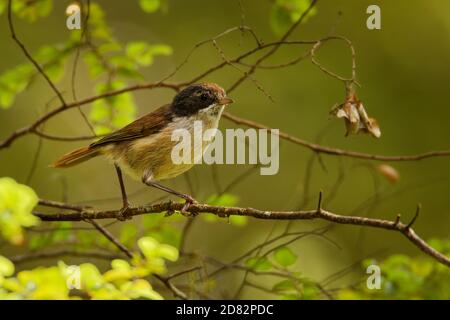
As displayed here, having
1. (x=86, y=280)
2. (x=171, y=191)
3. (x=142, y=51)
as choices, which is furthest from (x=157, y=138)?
(x=86, y=280)

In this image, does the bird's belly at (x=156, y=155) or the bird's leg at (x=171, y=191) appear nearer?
the bird's leg at (x=171, y=191)

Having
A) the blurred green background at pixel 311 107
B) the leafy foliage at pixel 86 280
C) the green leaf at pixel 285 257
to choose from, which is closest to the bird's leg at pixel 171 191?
the green leaf at pixel 285 257

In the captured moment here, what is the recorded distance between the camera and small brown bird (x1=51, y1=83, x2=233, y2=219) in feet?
14.3

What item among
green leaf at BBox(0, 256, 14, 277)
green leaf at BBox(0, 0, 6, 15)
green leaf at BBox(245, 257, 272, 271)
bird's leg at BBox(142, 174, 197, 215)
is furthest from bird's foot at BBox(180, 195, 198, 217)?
green leaf at BBox(0, 0, 6, 15)

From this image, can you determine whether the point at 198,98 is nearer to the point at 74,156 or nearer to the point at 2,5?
the point at 74,156

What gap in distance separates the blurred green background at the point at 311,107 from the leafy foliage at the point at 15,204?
570cm

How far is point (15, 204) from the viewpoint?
2.37m

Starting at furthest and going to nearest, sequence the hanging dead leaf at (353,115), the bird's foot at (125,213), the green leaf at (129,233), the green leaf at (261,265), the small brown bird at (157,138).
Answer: the green leaf at (129,233) → the small brown bird at (157,138) → the green leaf at (261,265) → the bird's foot at (125,213) → the hanging dead leaf at (353,115)

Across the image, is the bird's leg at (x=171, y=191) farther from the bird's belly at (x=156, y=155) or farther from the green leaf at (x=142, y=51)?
the green leaf at (x=142, y=51)

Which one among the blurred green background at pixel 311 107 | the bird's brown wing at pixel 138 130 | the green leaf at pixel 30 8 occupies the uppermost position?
the blurred green background at pixel 311 107

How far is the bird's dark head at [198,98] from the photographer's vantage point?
14.3ft

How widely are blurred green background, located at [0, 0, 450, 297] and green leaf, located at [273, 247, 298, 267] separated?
376 centimetres

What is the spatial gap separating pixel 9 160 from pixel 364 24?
470cm

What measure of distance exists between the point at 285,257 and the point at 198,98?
109 centimetres
